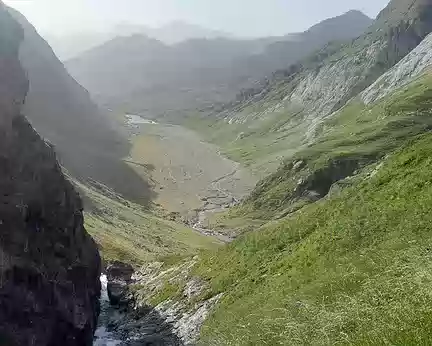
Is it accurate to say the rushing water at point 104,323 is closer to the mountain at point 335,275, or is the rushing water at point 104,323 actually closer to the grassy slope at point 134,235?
the mountain at point 335,275

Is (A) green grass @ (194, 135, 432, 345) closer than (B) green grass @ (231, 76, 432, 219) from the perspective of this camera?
Yes

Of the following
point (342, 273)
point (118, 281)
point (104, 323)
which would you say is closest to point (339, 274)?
point (342, 273)

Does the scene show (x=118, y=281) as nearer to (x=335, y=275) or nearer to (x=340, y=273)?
(x=335, y=275)

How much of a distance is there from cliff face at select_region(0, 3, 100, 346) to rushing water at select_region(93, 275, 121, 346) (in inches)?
43.6

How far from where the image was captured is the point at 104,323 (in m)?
51.6

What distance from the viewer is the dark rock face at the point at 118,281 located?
5817 centimetres

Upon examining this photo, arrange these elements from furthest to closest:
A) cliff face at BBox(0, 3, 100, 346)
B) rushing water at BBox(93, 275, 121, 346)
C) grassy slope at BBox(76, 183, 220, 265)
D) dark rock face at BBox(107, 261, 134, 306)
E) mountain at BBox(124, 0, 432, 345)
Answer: grassy slope at BBox(76, 183, 220, 265)
dark rock face at BBox(107, 261, 134, 306)
rushing water at BBox(93, 275, 121, 346)
cliff face at BBox(0, 3, 100, 346)
mountain at BBox(124, 0, 432, 345)

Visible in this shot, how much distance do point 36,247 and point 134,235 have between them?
2843 inches

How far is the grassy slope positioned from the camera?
89.9 m

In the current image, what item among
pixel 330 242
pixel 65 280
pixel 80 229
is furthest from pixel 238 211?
pixel 330 242

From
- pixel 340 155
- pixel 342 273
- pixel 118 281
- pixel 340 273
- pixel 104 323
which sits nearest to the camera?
pixel 342 273

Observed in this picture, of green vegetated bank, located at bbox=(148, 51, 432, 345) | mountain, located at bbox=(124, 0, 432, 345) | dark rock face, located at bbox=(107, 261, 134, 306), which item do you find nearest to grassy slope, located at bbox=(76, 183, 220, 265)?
dark rock face, located at bbox=(107, 261, 134, 306)

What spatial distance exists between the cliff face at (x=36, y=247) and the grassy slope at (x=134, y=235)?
32117 mm

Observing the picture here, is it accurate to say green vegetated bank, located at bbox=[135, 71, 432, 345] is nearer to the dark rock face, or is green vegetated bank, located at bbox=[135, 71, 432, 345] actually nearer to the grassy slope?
the dark rock face
